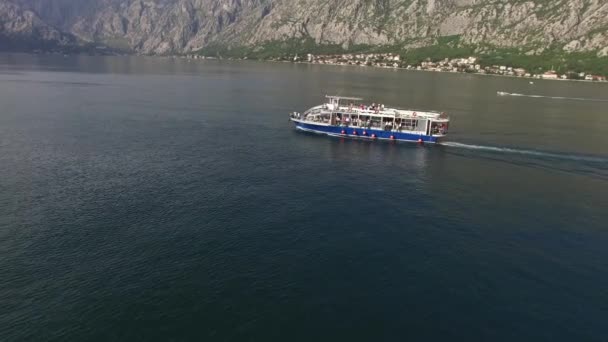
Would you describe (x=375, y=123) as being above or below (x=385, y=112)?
below

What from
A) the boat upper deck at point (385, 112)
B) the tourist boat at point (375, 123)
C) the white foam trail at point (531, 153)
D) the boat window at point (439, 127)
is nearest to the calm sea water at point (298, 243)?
the white foam trail at point (531, 153)

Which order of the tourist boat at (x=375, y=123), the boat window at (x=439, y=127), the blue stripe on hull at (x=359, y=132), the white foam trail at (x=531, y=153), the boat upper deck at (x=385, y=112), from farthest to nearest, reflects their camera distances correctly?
the boat upper deck at (x=385, y=112)
the blue stripe on hull at (x=359, y=132)
the tourist boat at (x=375, y=123)
the boat window at (x=439, y=127)
the white foam trail at (x=531, y=153)

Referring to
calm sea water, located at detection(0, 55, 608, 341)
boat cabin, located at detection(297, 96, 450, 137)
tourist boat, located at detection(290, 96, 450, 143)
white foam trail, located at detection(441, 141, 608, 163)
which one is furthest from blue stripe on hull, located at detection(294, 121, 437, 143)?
calm sea water, located at detection(0, 55, 608, 341)

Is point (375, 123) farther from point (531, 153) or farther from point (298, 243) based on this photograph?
point (298, 243)

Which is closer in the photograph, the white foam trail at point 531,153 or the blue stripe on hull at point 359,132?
the white foam trail at point 531,153

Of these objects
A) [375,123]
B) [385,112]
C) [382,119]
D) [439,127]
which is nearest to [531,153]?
[439,127]

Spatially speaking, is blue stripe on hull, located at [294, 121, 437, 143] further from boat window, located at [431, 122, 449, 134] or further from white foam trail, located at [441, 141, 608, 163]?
white foam trail, located at [441, 141, 608, 163]

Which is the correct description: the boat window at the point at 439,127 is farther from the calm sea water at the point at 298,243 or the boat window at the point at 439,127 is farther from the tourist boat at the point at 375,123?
the calm sea water at the point at 298,243
